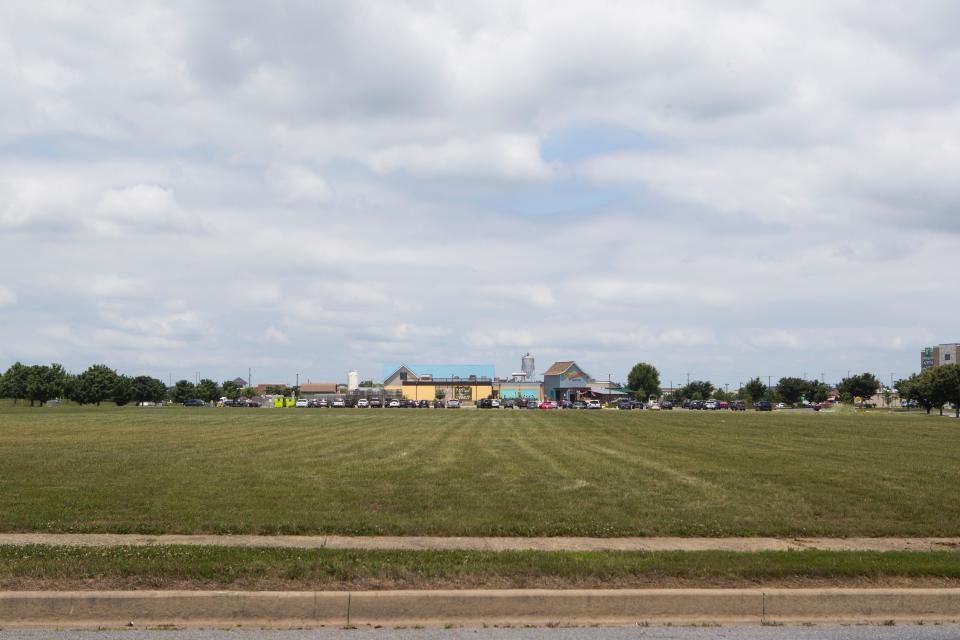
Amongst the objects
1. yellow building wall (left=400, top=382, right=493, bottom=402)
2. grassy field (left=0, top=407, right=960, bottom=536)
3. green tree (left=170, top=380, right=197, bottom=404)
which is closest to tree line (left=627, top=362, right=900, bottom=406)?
yellow building wall (left=400, top=382, right=493, bottom=402)

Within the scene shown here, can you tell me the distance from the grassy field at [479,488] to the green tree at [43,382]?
315 ft

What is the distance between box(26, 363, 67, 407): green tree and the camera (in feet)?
385

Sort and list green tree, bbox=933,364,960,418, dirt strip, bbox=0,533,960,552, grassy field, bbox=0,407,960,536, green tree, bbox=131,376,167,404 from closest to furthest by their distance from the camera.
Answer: dirt strip, bbox=0,533,960,552
grassy field, bbox=0,407,960,536
green tree, bbox=933,364,960,418
green tree, bbox=131,376,167,404

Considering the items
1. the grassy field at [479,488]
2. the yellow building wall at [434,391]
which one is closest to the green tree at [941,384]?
the grassy field at [479,488]

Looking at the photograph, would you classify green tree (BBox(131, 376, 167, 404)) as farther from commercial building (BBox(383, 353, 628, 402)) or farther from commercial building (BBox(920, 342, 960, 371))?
commercial building (BBox(920, 342, 960, 371))

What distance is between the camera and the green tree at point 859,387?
532 ft

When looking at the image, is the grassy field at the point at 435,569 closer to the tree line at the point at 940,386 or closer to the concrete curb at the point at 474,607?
the concrete curb at the point at 474,607

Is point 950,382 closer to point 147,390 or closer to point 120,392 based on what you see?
point 120,392

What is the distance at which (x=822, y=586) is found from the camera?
30.8 feet

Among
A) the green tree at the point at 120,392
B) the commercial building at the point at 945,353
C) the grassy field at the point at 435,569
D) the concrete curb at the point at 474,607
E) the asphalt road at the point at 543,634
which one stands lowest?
the asphalt road at the point at 543,634

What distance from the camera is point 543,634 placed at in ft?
26.8

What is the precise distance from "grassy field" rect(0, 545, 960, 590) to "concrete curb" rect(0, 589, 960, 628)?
44 centimetres

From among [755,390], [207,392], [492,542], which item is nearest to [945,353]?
[755,390]

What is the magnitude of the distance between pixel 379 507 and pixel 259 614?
6.80 meters
